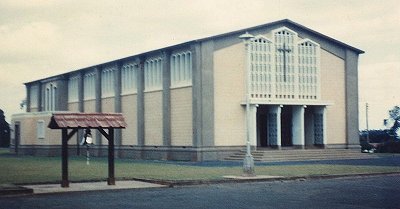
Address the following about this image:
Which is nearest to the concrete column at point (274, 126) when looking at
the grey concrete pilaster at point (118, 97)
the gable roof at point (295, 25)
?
the gable roof at point (295, 25)

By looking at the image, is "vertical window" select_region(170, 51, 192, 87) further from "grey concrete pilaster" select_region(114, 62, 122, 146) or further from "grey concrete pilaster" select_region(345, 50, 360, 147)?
"grey concrete pilaster" select_region(345, 50, 360, 147)

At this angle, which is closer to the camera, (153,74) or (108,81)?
(153,74)

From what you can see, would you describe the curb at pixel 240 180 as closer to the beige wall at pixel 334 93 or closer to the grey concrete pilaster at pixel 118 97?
the beige wall at pixel 334 93

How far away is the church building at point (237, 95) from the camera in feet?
130

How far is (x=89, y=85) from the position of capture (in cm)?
5556

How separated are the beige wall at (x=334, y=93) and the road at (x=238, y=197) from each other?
78.0 feet

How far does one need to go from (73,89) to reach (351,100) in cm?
2835

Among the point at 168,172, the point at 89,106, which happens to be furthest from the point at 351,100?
the point at 89,106

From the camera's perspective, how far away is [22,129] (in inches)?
2375

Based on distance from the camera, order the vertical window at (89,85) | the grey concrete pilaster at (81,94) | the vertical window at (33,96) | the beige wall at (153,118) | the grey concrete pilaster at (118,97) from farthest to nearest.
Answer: the vertical window at (33,96) → the grey concrete pilaster at (81,94) → the vertical window at (89,85) → the grey concrete pilaster at (118,97) → the beige wall at (153,118)

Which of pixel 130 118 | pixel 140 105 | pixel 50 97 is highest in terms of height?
pixel 50 97

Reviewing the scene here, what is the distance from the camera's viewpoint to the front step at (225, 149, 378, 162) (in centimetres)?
3853

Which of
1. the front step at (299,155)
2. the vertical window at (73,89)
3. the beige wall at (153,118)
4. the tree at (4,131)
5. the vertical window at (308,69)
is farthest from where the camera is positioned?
the tree at (4,131)

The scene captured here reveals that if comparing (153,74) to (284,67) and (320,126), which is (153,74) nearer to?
(284,67)
